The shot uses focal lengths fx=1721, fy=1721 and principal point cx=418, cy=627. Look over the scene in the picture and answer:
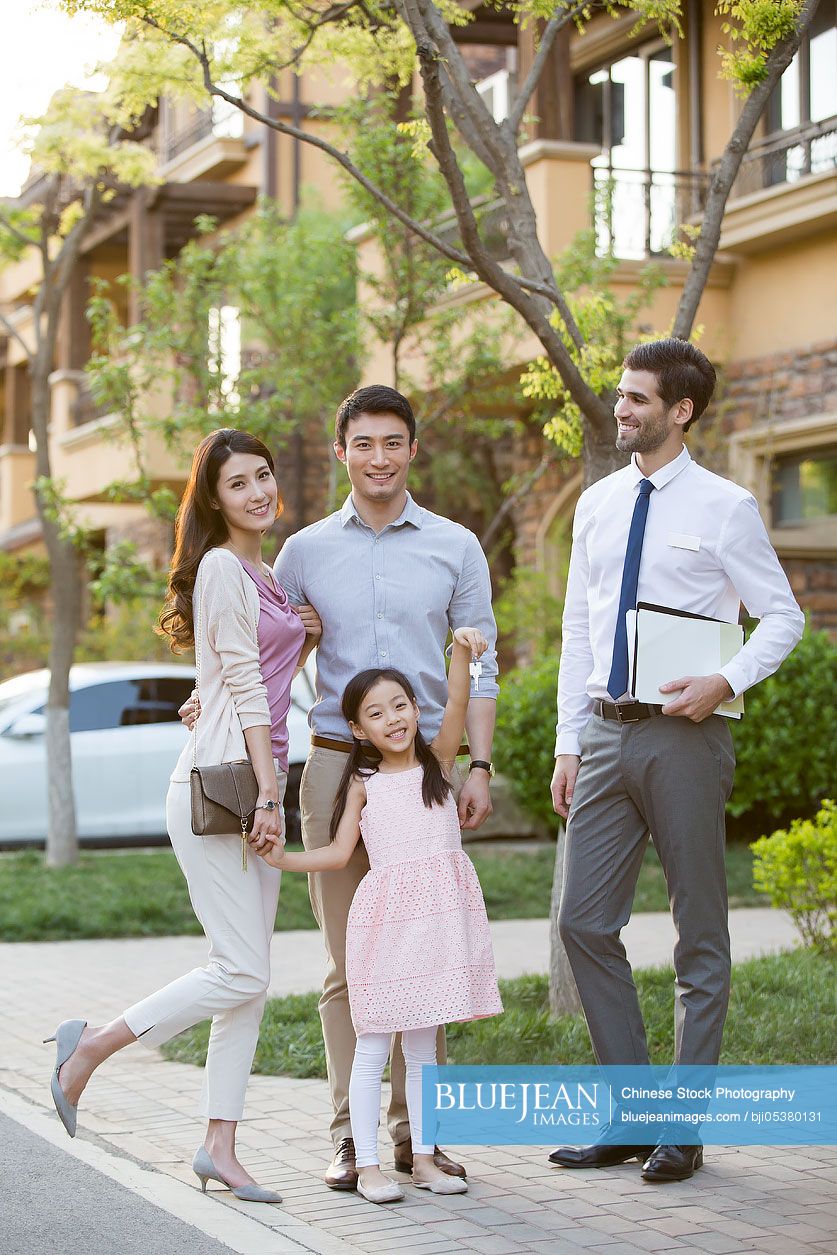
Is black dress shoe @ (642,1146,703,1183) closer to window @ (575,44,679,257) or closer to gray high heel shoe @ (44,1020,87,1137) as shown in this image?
gray high heel shoe @ (44,1020,87,1137)

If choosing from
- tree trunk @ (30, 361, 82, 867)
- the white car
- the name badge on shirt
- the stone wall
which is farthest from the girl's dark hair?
the white car

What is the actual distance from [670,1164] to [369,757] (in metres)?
1.40

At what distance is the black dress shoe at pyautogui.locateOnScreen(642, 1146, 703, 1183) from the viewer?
15.7 ft

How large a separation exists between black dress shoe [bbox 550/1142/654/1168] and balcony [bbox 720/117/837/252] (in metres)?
9.32

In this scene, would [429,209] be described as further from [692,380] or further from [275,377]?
[692,380]

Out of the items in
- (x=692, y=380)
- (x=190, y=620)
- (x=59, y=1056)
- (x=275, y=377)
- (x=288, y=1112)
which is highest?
(x=275, y=377)

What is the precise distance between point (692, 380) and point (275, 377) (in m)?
8.11

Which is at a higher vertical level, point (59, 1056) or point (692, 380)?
point (692, 380)

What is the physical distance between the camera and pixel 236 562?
15.7 feet

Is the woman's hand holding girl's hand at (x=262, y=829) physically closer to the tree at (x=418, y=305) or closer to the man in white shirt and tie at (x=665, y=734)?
the man in white shirt and tie at (x=665, y=734)

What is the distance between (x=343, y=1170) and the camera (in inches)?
191

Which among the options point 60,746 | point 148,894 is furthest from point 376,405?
point 60,746

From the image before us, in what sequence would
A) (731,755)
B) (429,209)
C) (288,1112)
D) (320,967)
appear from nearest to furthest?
(731,755), (288,1112), (320,967), (429,209)

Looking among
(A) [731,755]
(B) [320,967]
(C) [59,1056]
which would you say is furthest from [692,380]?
(B) [320,967]
